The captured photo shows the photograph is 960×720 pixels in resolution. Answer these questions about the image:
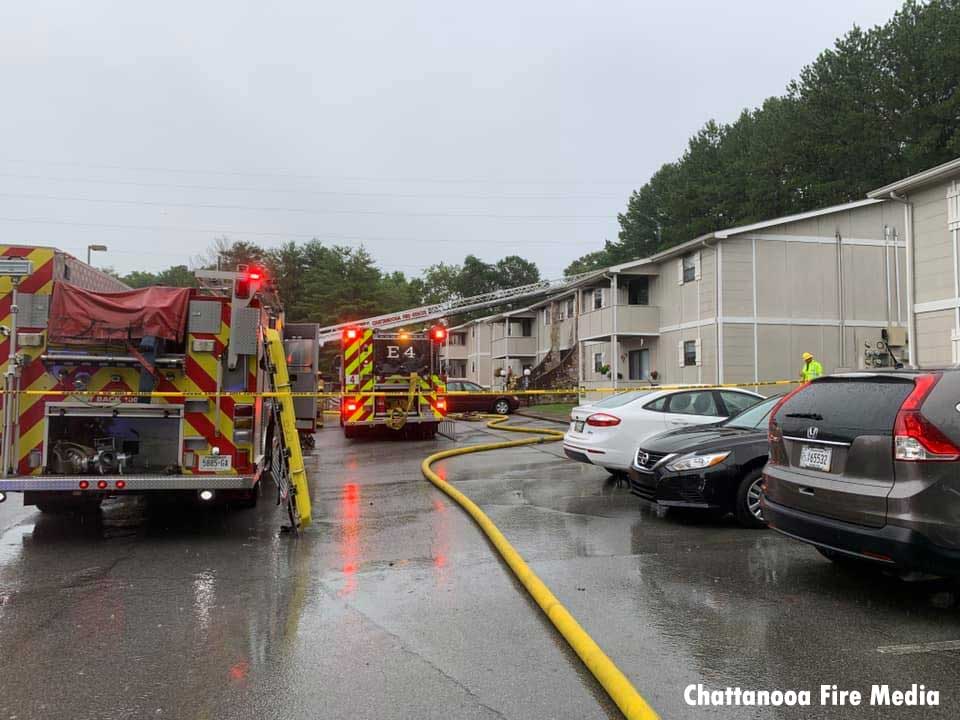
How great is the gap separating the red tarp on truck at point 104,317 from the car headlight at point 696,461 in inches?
195

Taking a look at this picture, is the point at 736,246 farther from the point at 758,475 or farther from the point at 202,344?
the point at 202,344

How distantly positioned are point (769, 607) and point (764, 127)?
45.8 meters

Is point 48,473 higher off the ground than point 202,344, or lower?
lower

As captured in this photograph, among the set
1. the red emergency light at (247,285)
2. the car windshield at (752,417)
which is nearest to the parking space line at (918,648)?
the car windshield at (752,417)

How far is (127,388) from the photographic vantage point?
21.6ft

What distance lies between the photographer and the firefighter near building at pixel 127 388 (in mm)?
6281

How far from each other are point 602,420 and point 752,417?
7.29 ft

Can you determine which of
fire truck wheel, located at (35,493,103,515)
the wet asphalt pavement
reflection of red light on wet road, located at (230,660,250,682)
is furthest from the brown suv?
fire truck wheel, located at (35,493,103,515)

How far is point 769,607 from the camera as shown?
4.66 metres

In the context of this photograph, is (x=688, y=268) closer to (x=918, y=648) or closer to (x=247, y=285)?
(x=247, y=285)

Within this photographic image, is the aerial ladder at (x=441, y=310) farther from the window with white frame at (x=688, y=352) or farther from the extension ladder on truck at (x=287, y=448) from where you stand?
the extension ladder on truck at (x=287, y=448)

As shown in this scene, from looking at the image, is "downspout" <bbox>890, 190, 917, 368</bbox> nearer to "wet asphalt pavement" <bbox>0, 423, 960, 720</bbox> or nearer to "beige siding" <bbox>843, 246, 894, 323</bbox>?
"beige siding" <bbox>843, 246, 894, 323</bbox>

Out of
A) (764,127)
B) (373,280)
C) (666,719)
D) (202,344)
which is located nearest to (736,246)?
(202,344)

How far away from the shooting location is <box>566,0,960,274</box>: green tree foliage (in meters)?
32.0
